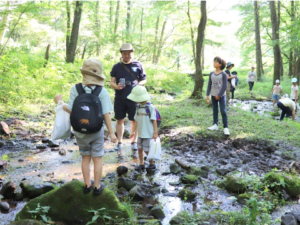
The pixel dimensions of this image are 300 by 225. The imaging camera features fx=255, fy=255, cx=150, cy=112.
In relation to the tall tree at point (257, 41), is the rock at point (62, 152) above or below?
below

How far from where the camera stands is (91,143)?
344 cm

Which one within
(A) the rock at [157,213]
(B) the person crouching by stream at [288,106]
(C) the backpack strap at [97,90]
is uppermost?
(C) the backpack strap at [97,90]

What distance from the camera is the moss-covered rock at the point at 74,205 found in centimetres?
322

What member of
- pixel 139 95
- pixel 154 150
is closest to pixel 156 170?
pixel 154 150

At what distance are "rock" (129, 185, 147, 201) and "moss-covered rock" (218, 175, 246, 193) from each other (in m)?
1.41

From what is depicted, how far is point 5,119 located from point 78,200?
540cm

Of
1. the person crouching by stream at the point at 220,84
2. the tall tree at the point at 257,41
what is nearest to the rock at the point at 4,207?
the person crouching by stream at the point at 220,84

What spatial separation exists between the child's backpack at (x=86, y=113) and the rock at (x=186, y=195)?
70.9 inches

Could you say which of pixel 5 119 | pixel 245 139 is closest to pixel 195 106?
pixel 245 139

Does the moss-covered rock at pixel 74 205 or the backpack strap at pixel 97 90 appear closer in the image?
the moss-covered rock at pixel 74 205

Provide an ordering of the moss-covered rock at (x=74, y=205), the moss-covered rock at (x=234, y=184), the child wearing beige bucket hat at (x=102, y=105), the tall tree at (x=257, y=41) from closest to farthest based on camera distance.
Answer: the moss-covered rock at (x=74, y=205), the child wearing beige bucket hat at (x=102, y=105), the moss-covered rock at (x=234, y=184), the tall tree at (x=257, y=41)

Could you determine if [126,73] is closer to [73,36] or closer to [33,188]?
[33,188]

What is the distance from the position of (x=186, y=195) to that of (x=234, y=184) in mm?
854

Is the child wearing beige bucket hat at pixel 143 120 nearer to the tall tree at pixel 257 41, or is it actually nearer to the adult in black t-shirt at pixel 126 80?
the adult in black t-shirt at pixel 126 80
